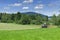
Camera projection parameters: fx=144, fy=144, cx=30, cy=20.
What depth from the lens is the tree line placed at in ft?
179

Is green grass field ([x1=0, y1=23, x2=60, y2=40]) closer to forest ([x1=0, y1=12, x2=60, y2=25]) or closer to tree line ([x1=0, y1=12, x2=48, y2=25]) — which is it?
forest ([x1=0, y1=12, x2=60, y2=25])

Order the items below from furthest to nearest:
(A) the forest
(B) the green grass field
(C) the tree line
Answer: (C) the tree line < (A) the forest < (B) the green grass field

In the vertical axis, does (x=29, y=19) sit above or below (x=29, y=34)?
below

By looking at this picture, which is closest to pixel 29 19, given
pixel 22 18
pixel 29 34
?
pixel 22 18

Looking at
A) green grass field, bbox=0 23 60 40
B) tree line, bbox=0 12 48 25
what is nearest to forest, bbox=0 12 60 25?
tree line, bbox=0 12 48 25

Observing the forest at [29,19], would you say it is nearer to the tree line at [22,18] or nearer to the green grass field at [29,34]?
the tree line at [22,18]

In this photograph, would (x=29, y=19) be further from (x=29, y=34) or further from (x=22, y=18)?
(x=29, y=34)

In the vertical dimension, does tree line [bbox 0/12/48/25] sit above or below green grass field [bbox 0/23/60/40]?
below

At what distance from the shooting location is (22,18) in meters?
55.2

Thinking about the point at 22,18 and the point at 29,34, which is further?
the point at 22,18

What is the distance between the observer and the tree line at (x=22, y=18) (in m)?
54.7

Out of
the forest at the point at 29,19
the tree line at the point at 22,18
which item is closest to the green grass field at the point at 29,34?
the forest at the point at 29,19

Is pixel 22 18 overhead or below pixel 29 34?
below

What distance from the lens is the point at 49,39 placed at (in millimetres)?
9766
